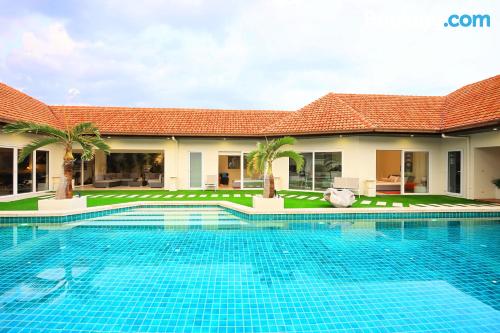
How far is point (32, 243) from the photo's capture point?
313 inches

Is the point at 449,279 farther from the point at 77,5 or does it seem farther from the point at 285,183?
the point at 77,5

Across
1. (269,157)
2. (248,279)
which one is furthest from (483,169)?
(248,279)

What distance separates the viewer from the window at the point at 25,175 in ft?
50.5

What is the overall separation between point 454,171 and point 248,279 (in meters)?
15.7

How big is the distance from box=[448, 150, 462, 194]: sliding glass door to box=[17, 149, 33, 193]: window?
22737 mm

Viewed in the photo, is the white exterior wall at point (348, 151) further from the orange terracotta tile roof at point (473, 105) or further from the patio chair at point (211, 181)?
the orange terracotta tile roof at point (473, 105)

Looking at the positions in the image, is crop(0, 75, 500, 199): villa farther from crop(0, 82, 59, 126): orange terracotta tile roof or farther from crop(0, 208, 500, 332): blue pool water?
crop(0, 208, 500, 332): blue pool water

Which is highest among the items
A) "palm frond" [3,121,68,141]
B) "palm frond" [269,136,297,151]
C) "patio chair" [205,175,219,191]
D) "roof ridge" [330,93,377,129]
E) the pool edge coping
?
"roof ridge" [330,93,377,129]

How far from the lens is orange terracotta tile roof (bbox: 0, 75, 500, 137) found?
51.7 feet

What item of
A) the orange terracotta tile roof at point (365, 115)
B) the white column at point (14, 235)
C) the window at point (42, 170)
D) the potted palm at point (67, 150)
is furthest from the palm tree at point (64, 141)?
the orange terracotta tile roof at point (365, 115)

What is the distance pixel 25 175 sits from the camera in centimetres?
1584

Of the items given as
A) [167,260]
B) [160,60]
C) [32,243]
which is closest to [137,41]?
[160,60]

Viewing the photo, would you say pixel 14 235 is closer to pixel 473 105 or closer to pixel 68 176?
pixel 68 176

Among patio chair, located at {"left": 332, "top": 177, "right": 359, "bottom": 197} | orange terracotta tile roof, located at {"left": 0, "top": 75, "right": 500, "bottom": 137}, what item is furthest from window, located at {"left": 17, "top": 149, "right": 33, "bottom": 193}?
patio chair, located at {"left": 332, "top": 177, "right": 359, "bottom": 197}
